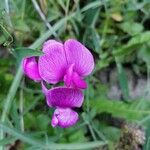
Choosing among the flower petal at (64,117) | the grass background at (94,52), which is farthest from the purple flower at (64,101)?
the grass background at (94,52)

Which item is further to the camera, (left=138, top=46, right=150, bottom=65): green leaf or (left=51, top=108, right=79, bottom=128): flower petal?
(left=138, top=46, right=150, bottom=65): green leaf

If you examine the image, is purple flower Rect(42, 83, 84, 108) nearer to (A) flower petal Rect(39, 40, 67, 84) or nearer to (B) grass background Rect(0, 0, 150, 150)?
(A) flower petal Rect(39, 40, 67, 84)

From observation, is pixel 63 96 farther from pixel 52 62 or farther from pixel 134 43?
pixel 134 43

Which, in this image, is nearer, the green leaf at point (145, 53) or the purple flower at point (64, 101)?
the purple flower at point (64, 101)

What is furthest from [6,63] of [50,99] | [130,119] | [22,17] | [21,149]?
[50,99]

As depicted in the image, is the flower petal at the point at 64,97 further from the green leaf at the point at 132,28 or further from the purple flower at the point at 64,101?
the green leaf at the point at 132,28

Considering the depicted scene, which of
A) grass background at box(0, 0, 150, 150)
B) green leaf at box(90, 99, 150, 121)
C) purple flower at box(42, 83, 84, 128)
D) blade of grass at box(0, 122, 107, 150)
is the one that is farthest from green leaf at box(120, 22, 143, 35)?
purple flower at box(42, 83, 84, 128)

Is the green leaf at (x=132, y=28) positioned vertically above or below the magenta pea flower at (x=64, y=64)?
below

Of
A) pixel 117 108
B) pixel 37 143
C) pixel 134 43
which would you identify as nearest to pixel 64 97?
pixel 37 143
